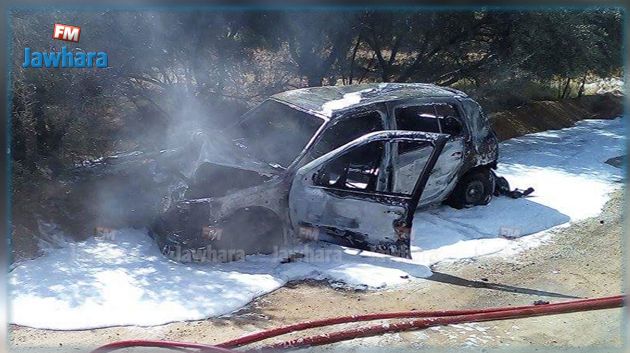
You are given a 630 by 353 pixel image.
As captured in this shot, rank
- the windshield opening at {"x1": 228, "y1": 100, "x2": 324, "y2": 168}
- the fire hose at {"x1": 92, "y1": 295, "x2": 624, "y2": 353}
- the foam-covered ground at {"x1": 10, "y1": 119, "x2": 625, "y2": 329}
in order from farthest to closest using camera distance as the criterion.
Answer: the windshield opening at {"x1": 228, "y1": 100, "x2": 324, "y2": 168} → the foam-covered ground at {"x1": 10, "y1": 119, "x2": 625, "y2": 329} → the fire hose at {"x1": 92, "y1": 295, "x2": 624, "y2": 353}

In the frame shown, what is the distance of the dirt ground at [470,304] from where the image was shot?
4.46 meters

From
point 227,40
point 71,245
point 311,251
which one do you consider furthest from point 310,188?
point 227,40

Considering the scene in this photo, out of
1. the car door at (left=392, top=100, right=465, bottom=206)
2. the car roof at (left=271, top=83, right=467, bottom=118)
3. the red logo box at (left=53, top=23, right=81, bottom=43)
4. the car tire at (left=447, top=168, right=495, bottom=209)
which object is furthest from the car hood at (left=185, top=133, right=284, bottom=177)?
the car tire at (left=447, top=168, right=495, bottom=209)

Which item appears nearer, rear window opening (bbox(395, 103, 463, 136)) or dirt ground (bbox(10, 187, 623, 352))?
dirt ground (bbox(10, 187, 623, 352))

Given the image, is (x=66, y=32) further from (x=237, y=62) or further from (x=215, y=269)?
(x=215, y=269)

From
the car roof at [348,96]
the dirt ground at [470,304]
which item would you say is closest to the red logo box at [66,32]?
the car roof at [348,96]

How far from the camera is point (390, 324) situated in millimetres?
4645

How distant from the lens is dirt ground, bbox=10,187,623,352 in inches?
176

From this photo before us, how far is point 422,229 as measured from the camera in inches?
265

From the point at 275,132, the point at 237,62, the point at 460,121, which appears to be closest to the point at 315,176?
the point at 275,132

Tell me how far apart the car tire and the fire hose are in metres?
2.36

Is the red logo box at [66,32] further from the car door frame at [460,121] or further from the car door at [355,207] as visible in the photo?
the car door frame at [460,121]

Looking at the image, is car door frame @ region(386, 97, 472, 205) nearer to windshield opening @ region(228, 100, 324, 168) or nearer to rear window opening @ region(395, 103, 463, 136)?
rear window opening @ region(395, 103, 463, 136)

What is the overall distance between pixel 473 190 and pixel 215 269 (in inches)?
137
